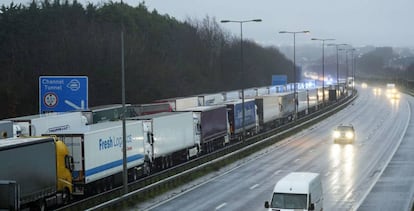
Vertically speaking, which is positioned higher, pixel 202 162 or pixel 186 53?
pixel 186 53

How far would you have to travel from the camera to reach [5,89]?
62.0m

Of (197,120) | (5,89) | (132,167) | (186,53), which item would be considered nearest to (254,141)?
(197,120)

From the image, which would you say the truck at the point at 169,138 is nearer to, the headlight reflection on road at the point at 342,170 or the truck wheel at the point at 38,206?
the headlight reflection on road at the point at 342,170

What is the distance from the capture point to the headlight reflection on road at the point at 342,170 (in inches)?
1281

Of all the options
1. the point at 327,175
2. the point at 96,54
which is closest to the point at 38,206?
the point at 327,175

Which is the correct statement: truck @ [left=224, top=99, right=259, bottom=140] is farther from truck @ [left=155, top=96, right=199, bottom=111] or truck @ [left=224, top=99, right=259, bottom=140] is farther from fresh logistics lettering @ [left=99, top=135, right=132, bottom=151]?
fresh logistics lettering @ [left=99, top=135, right=132, bottom=151]

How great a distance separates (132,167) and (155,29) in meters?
82.9

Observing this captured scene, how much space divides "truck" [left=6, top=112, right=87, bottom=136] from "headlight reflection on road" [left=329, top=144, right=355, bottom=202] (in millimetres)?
12805

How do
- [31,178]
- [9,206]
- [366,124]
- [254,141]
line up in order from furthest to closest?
1. [366,124]
2. [254,141]
3. [31,178]
4. [9,206]

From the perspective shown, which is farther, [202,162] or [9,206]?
[202,162]

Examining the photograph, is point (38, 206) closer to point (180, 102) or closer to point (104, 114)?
point (104, 114)

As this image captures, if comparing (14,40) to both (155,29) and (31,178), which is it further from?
(31,178)

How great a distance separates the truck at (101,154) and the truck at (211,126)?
10789mm

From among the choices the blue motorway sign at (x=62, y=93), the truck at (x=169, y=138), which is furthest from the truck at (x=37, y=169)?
the truck at (x=169, y=138)
